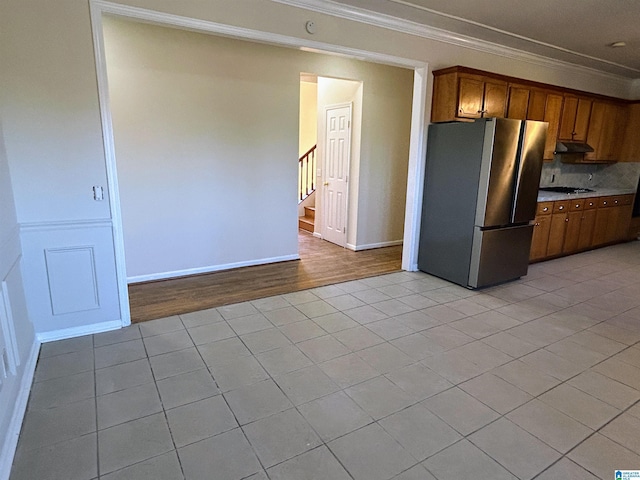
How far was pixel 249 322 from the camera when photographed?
318cm

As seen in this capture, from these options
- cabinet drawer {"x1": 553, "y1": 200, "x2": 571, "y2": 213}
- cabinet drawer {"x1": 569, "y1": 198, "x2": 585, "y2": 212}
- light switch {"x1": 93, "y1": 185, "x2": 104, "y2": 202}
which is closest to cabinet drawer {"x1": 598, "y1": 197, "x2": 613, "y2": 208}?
cabinet drawer {"x1": 569, "y1": 198, "x2": 585, "y2": 212}

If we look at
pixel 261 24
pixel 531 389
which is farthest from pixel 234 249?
pixel 531 389

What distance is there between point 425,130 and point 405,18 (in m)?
1.17

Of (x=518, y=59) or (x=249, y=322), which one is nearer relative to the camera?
(x=249, y=322)

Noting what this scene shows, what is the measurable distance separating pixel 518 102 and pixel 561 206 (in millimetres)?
1600

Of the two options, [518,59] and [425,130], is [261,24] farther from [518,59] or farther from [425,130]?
[518,59]

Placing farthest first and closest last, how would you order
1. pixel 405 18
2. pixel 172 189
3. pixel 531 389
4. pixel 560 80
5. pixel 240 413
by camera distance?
1. pixel 560 80
2. pixel 172 189
3. pixel 405 18
4. pixel 531 389
5. pixel 240 413

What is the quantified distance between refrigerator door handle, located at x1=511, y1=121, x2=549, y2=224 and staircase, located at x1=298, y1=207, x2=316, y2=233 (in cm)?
370

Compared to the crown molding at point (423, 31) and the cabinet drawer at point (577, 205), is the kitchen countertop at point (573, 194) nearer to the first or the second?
the cabinet drawer at point (577, 205)

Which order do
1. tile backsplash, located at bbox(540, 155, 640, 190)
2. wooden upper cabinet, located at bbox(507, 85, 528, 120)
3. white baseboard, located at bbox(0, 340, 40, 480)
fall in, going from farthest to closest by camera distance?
tile backsplash, located at bbox(540, 155, 640, 190) → wooden upper cabinet, located at bbox(507, 85, 528, 120) → white baseboard, located at bbox(0, 340, 40, 480)

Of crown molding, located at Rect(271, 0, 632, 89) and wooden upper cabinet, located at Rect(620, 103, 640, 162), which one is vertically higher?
crown molding, located at Rect(271, 0, 632, 89)

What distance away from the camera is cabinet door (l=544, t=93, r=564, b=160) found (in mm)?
4812

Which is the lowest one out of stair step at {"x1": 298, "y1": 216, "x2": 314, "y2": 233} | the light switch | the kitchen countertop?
stair step at {"x1": 298, "y1": 216, "x2": 314, "y2": 233}

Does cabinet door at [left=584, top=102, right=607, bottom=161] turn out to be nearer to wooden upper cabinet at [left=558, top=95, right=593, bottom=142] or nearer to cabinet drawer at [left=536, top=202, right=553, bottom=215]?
wooden upper cabinet at [left=558, top=95, right=593, bottom=142]
